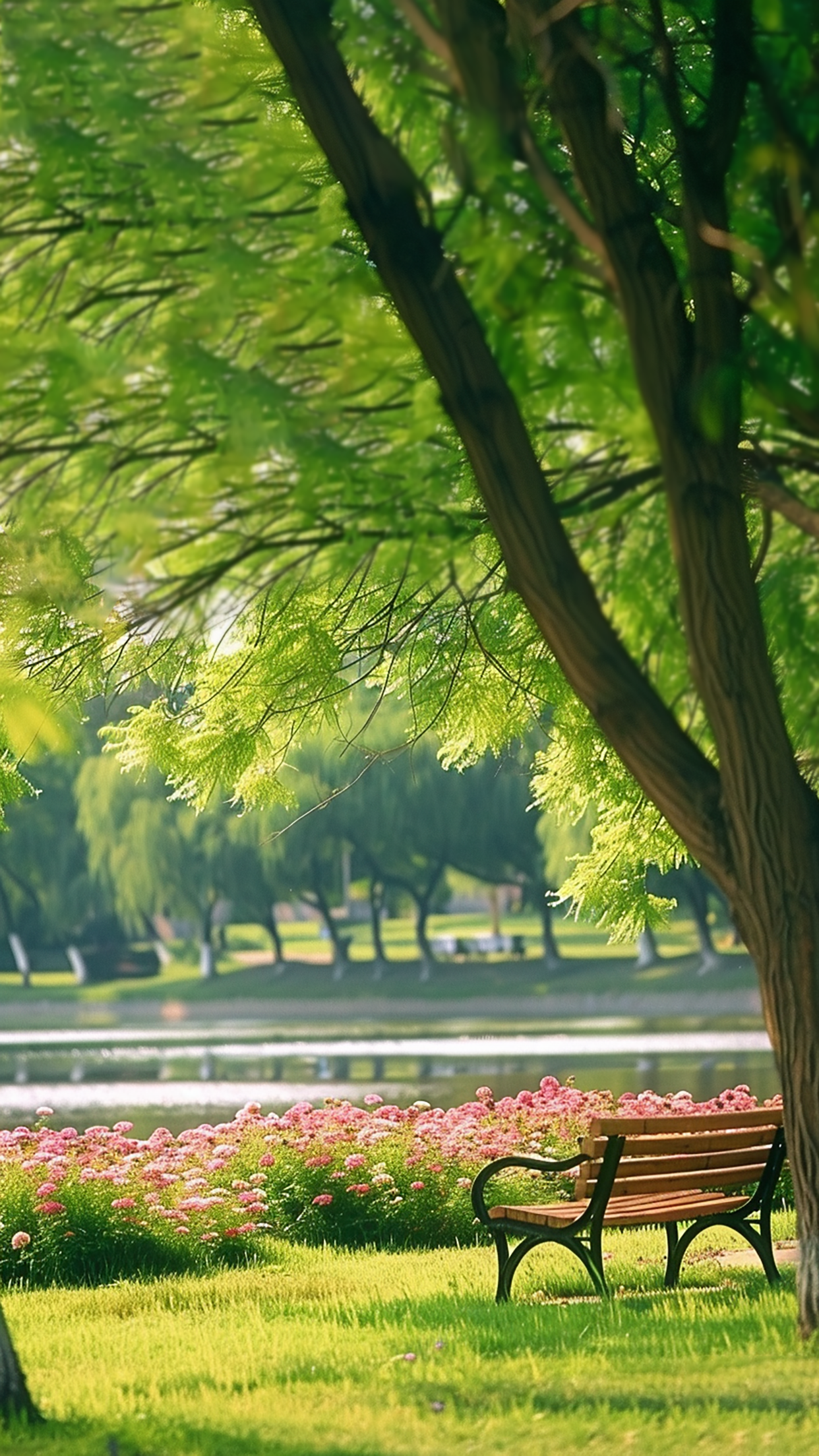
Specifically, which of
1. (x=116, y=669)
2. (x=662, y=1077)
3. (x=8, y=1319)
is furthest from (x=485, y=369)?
(x=662, y=1077)

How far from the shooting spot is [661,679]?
6.83 m

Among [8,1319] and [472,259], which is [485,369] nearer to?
[472,259]

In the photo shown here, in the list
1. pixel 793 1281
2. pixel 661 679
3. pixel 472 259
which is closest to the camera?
pixel 472 259

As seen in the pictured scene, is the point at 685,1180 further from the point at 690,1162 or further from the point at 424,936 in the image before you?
the point at 424,936

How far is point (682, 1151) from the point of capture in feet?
28.0

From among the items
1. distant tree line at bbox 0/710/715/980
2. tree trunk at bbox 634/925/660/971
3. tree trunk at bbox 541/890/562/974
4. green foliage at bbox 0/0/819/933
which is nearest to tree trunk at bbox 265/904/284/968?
distant tree line at bbox 0/710/715/980

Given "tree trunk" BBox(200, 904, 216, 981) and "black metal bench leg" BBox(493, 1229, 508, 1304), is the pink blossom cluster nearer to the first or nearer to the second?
"black metal bench leg" BBox(493, 1229, 508, 1304)

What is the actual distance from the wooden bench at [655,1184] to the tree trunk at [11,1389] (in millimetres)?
2654

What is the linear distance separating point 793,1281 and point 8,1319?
3.90 metres

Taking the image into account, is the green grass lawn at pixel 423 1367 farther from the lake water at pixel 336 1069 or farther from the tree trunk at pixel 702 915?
the tree trunk at pixel 702 915

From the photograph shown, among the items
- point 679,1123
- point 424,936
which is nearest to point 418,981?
point 424,936

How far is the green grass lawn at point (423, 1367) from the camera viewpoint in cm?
534

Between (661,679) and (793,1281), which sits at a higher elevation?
(661,679)

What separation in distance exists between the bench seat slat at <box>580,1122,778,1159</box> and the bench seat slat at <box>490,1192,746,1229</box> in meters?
0.23
